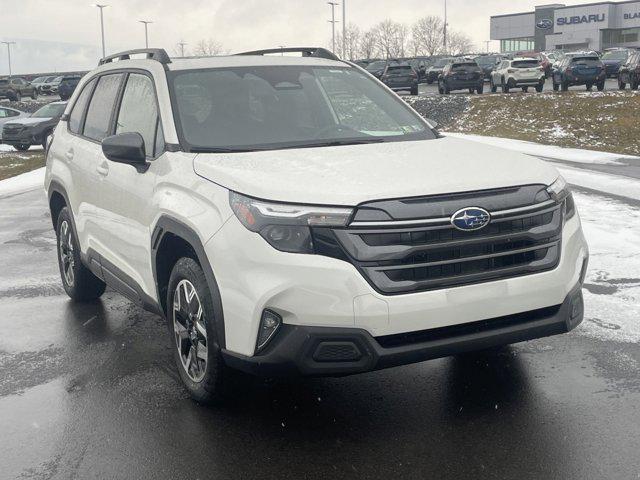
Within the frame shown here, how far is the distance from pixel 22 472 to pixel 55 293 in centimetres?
380

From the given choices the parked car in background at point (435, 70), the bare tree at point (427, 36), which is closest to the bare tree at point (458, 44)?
the bare tree at point (427, 36)

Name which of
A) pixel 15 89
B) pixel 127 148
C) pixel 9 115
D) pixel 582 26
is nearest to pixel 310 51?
pixel 127 148

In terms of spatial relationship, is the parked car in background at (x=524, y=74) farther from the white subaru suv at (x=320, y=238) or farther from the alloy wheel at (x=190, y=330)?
the alloy wheel at (x=190, y=330)

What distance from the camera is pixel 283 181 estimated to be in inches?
154

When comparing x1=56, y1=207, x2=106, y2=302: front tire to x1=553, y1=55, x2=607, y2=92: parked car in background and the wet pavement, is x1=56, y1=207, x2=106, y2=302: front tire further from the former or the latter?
x1=553, y1=55, x2=607, y2=92: parked car in background

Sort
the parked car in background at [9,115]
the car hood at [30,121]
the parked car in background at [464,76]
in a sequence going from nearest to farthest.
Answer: the car hood at [30,121]
the parked car in background at [9,115]
the parked car in background at [464,76]

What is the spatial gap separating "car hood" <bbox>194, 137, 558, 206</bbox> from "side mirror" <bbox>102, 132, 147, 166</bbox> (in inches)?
18.2

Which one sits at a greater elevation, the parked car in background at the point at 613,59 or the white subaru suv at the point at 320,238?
the parked car in background at the point at 613,59

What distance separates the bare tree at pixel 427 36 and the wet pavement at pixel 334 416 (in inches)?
5277

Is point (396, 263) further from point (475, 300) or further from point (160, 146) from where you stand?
point (160, 146)

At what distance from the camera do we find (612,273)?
23.8 ft

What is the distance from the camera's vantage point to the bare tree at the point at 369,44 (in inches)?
5335

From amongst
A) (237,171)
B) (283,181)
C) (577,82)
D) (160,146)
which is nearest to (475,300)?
(283,181)

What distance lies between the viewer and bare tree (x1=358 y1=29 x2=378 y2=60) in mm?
135500
